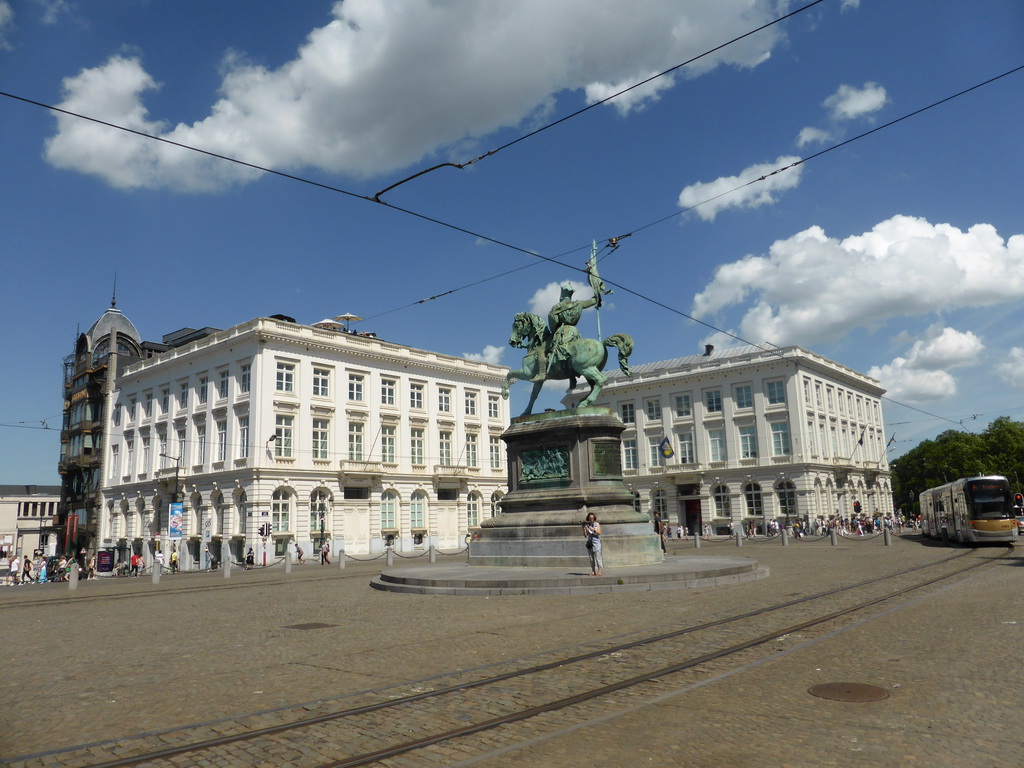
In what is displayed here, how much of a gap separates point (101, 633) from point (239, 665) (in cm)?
548

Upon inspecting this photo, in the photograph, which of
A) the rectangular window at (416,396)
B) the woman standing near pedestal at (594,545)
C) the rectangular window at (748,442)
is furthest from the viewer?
the rectangular window at (748,442)

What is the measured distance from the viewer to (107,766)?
554cm

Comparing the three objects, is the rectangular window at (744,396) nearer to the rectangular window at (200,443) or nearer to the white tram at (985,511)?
the white tram at (985,511)

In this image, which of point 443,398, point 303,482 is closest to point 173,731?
point 303,482

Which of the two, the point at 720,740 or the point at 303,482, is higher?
the point at 303,482

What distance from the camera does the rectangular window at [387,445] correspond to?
56.2 m

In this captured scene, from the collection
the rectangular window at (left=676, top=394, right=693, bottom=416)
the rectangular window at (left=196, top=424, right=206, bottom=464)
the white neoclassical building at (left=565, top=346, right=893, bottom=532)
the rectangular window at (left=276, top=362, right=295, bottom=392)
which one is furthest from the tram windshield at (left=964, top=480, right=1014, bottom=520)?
A: the rectangular window at (left=196, top=424, right=206, bottom=464)

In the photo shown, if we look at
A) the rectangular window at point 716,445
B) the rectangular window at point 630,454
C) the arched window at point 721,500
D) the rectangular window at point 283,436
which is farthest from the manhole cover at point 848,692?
the rectangular window at point 630,454

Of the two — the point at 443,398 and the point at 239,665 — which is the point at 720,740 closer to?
the point at 239,665

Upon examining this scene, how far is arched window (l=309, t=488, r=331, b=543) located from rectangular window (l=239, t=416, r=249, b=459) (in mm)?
5116

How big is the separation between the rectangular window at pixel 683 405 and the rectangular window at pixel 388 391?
89.8 feet

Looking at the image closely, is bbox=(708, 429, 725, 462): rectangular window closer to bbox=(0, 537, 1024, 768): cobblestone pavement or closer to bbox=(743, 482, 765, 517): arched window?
bbox=(743, 482, 765, 517): arched window

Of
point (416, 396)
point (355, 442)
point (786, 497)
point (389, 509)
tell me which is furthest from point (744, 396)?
point (355, 442)

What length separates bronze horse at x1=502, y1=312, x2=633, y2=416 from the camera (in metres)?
23.0
